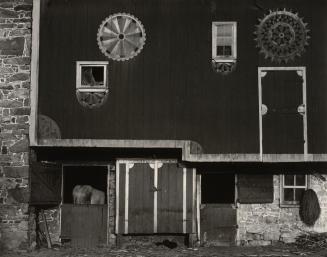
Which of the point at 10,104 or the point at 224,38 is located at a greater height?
the point at 224,38

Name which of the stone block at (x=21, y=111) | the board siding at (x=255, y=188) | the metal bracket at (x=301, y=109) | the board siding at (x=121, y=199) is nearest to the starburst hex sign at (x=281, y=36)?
the metal bracket at (x=301, y=109)

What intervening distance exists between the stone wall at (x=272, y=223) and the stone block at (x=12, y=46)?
8.37 m

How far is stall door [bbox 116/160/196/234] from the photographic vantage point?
54.8ft

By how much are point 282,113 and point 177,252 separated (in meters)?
5.12

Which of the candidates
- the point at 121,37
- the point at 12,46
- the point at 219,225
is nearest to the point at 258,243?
the point at 219,225

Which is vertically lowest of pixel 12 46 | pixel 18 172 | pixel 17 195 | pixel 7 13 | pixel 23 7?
pixel 17 195

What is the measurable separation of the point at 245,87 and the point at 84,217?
6.46 metres

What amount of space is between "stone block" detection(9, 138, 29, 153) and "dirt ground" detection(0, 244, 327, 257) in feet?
9.70

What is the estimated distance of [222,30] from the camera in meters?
16.7

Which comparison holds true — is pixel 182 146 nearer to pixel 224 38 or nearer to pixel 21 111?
pixel 224 38

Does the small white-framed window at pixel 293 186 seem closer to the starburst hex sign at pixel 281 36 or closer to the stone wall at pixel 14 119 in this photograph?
the starburst hex sign at pixel 281 36

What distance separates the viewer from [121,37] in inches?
656

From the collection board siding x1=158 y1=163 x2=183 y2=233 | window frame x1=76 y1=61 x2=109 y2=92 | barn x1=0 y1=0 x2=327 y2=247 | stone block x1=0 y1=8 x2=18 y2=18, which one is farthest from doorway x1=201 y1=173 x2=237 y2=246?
stone block x1=0 y1=8 x2=18 y2=18

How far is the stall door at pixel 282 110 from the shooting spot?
53.3 ft
